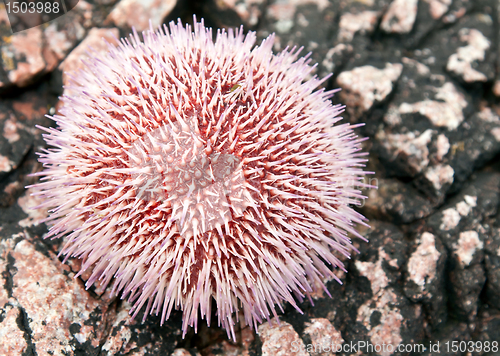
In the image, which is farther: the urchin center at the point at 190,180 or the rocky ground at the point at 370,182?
the rocky ground at the point at 370,182

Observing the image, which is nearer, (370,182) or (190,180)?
(190,180)

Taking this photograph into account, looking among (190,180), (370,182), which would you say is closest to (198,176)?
(190,180)

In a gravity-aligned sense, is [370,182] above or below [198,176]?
below

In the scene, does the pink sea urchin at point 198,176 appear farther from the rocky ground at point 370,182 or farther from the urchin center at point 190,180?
the rocky ground at point 370,182

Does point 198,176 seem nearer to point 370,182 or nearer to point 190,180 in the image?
point 190,180

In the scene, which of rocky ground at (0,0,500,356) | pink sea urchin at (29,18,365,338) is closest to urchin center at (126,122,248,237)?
pink sea urchin at (29,18,365,338)

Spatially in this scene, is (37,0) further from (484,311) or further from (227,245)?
(484,311)

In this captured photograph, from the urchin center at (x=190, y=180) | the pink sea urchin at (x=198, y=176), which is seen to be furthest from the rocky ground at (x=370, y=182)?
the urchin center at (x=190, y=180)
